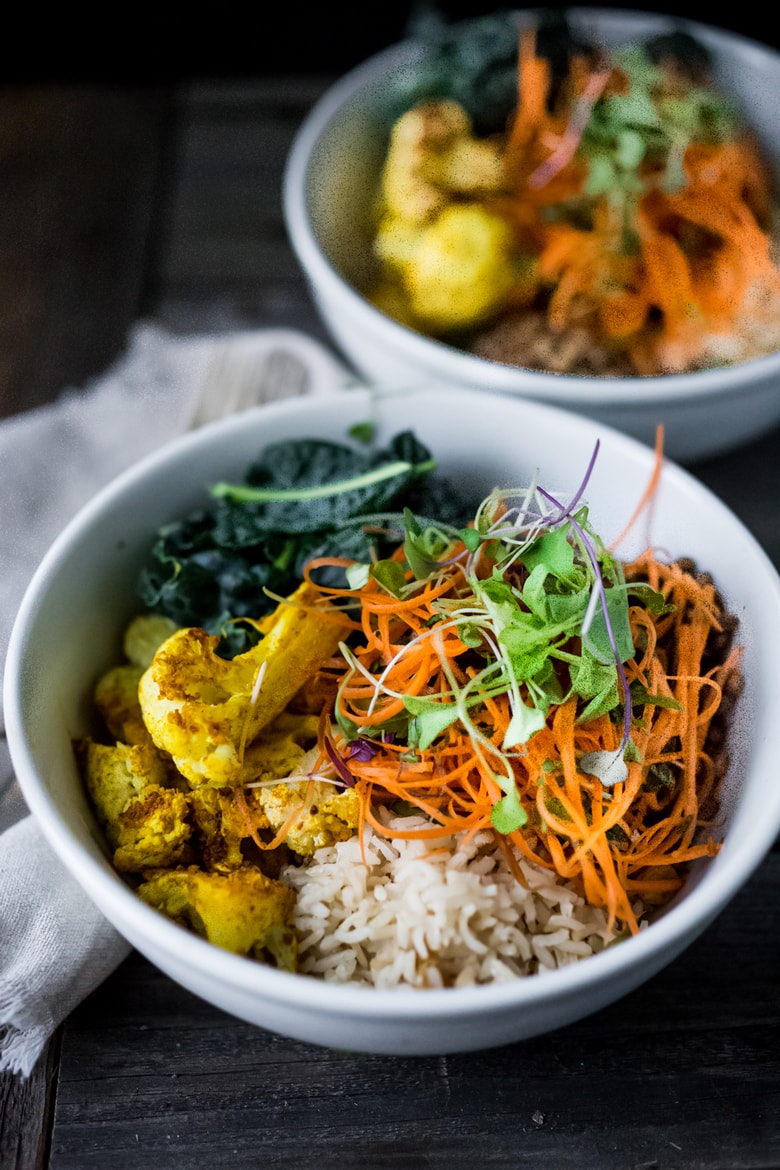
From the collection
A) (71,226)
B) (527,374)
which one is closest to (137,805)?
(527,374)

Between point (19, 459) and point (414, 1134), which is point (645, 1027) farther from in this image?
point (19, 459)

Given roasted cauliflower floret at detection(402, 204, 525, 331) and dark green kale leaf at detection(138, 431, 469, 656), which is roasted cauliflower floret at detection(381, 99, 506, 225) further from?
dark green kale leaf at detection(138, 431, 469, 656)

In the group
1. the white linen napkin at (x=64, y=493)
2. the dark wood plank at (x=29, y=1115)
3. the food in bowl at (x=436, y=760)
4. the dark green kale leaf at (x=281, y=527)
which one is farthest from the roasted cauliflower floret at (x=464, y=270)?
the dark wood plank at (x=29, y=1115)

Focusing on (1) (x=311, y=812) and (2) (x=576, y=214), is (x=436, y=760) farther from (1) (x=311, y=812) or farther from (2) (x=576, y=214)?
(2) (x=576, y=214)

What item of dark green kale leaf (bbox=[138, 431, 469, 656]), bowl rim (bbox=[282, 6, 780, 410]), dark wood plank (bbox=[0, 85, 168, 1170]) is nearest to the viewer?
dark green kale leaf (bbox=[138, 431, 469, 656])

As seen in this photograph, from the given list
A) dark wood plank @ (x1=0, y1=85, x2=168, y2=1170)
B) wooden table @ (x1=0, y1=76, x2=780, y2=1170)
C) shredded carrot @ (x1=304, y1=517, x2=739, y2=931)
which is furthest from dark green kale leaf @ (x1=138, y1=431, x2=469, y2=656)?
dark wood plank @ (x1=0, y1=85, x2=168, y2=1170)

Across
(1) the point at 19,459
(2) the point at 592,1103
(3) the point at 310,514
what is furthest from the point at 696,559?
(1) the point at 19,459
